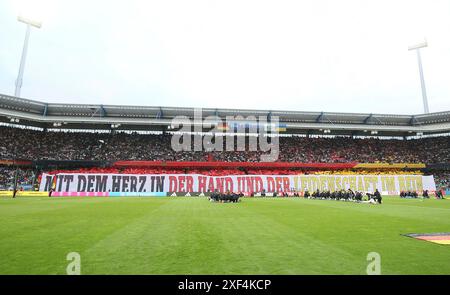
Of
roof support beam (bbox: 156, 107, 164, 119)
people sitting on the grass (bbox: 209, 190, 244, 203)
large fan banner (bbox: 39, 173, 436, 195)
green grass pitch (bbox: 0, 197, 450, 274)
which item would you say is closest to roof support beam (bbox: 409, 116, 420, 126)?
large fan banner (bbox: 39, 173, 436, 195)

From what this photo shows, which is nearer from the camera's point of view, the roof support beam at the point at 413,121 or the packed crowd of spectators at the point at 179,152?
the packed crowd of spectators at the point at 179,152

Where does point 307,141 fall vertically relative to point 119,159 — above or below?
above

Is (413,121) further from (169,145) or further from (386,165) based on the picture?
(169,145)

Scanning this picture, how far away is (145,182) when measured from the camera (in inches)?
1533

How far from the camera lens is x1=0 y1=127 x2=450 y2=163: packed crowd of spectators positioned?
4878 cm

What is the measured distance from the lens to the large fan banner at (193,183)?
125 feet

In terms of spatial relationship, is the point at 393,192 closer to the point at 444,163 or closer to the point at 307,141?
the point at 444,163

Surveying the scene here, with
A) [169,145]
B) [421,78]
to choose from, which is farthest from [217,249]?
[421,78]

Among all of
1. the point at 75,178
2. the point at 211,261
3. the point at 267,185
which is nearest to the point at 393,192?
the point at 267,185

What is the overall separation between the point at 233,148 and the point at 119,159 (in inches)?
873
